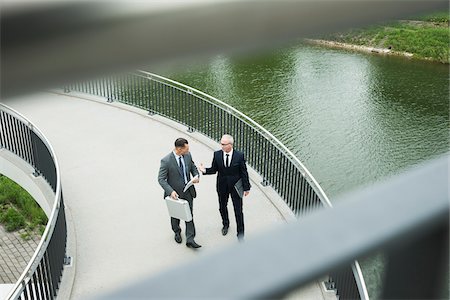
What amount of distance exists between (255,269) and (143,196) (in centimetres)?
856

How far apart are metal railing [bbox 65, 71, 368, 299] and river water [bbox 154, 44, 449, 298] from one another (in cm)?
366

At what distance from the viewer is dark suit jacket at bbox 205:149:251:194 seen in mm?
7570

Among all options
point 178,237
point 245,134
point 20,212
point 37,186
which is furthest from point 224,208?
point 20,212

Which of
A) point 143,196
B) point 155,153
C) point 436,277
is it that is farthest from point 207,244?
point 436,277

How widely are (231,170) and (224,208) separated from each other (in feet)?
1.72

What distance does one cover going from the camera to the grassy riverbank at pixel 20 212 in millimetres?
14844

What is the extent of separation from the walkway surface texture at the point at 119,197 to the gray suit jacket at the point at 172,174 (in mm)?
740

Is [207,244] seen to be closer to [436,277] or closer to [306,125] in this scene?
[436,277]

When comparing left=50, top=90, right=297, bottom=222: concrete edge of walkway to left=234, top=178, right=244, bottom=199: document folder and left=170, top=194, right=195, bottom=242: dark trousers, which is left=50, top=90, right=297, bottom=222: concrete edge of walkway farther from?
left=170, top=194, right=195, bottom=242: dark trousers

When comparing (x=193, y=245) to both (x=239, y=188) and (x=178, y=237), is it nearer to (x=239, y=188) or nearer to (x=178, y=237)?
(x=178, y=237)

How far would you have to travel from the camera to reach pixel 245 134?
10.2 meters

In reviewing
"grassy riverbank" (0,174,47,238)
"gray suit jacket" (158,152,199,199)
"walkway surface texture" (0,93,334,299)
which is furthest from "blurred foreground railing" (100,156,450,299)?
"grassy riverbank" (0,174,47,238)

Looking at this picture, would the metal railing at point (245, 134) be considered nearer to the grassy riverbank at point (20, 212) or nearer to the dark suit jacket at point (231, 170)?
the dark suit jacket at point (231, 170)

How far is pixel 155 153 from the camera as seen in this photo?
10.4 meters
